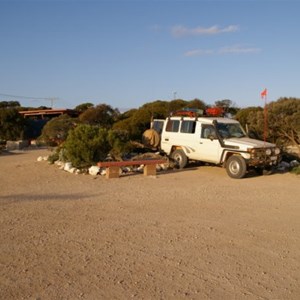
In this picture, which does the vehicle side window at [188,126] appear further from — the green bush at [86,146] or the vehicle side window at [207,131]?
the green bush at [86,146]

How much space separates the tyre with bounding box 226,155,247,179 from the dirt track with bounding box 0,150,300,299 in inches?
70.9

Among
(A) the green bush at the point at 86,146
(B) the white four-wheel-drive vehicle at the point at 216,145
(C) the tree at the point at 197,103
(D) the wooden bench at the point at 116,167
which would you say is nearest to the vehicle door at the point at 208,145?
(B) the white four-wheel-drive vehicle at the point at 216,145

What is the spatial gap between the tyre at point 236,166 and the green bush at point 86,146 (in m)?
4.09

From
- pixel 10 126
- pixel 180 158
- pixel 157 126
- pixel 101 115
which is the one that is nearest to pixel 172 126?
pixel 180 158

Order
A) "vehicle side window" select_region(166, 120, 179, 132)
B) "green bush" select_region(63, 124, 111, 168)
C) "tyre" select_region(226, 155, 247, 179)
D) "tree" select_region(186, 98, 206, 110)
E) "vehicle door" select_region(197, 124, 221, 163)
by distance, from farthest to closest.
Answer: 1. "tree" select_region(186, 98, 206, 110)
2. "vehicle side window" select_region(166, 120, 179, 132)
3. "vehicle door" select_region(197, 124, 221, 163)
4. "green bush" select_region(63, 124, 111, 168)
5. "tyre" select_region(226, 155, 247, 179)

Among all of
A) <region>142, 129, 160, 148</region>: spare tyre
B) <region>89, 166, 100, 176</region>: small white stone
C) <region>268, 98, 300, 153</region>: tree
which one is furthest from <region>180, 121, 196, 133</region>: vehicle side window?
<region>268, 98, 300, 153</region>: tree

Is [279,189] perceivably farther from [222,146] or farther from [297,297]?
[297,297]

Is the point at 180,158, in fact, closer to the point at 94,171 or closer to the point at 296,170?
the point at 94,171

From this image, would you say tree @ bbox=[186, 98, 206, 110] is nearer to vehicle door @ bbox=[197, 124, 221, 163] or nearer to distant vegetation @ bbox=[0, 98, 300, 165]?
distant vegetation @ bbox=[0, 98, 300, 165]

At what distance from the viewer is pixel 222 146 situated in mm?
13734

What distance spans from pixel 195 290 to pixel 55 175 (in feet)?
29.7

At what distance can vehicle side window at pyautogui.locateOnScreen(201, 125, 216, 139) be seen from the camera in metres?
14.2

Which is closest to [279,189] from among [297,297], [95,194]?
[95,194]

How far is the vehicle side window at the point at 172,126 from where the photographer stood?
618 inches
